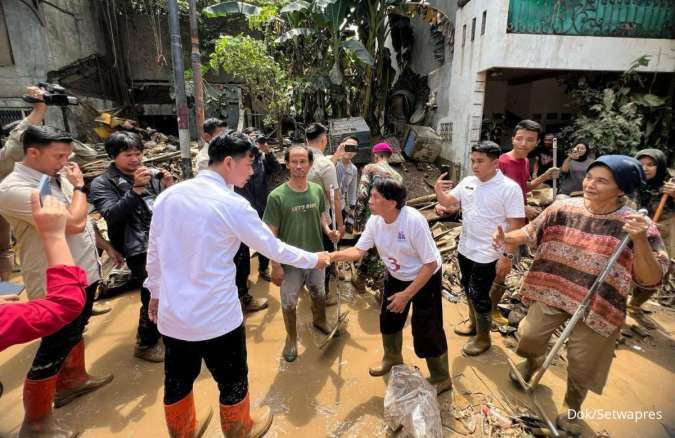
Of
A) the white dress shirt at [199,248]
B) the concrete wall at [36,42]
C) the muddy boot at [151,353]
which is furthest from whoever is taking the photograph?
the concrete wall at [36,42]

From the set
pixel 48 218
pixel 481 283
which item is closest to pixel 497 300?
pixel 481 283

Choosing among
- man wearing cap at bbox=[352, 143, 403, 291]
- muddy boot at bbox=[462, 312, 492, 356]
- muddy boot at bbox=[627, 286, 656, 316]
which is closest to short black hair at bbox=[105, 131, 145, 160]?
man wearing cap at bbox=[352, 143, 403, 291]

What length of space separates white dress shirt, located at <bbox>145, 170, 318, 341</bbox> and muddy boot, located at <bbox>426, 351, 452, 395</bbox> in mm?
1773

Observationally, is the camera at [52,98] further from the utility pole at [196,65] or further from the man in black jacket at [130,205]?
the utility pole at [196,65]

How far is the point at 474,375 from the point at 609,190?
2027 mm

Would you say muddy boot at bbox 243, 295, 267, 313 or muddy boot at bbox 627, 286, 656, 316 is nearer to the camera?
muddy boot at bbox 627, 286, 656, 316

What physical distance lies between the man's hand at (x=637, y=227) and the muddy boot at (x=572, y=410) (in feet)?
3.88

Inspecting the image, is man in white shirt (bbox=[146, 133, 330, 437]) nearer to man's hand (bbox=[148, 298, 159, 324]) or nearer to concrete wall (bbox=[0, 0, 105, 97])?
man's hand (bbox=[148, 298, 159, 324])

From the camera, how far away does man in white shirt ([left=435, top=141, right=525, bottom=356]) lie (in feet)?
10.5

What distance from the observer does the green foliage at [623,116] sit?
688 centimetres

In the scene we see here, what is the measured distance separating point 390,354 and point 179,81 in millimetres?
5309

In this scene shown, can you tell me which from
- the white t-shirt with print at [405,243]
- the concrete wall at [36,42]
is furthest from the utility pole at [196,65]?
the concrete wall at [36,42]

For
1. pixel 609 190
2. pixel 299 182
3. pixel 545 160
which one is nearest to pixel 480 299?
pixel 609 190

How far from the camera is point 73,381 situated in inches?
118
